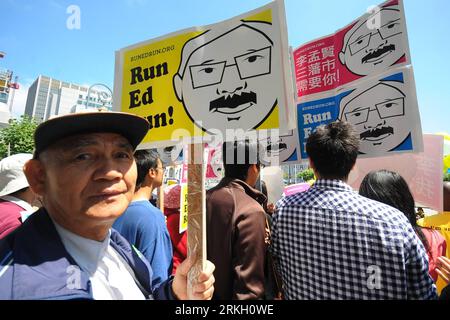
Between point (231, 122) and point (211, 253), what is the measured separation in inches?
38.8

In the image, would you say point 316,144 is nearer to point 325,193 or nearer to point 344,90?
point 325,193

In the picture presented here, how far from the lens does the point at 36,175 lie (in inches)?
44.8

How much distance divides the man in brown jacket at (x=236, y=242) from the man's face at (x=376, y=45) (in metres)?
1.55

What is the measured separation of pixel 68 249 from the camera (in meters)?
1.10

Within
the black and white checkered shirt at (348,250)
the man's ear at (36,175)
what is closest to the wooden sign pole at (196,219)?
the man's ear at (36,175)

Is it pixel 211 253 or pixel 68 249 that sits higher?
pixel 68 249

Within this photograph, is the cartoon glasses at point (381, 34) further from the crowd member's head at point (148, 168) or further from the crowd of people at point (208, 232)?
the crowd member's head at point (148, 168)

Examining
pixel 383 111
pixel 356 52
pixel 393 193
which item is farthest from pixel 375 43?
pixel 393 193

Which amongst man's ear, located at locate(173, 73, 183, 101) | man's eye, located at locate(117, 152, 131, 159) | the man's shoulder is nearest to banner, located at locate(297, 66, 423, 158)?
the man's shoulder

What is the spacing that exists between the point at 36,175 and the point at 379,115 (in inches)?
96.6

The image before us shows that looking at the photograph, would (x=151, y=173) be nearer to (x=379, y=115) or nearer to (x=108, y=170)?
(x=108, y=170)

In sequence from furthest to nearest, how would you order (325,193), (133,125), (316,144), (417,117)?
(417,117)
(316,144)
(325,193)
(133,125)
